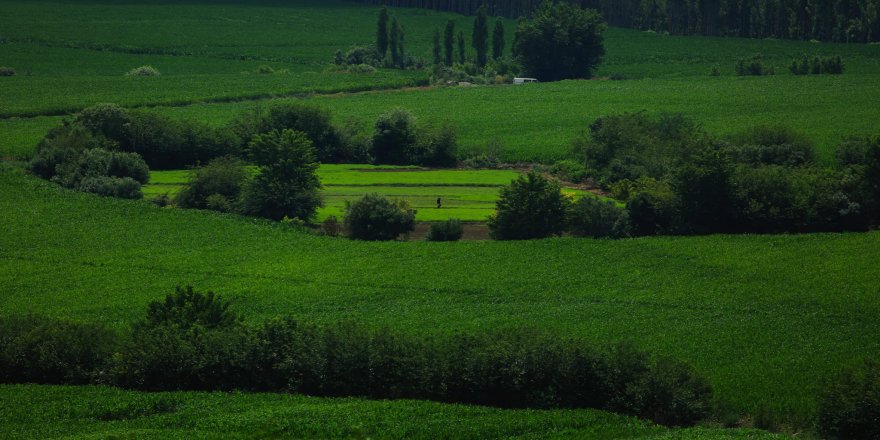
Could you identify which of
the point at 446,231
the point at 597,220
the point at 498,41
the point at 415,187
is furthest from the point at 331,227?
the point at 498,41

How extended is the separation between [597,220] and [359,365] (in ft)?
101

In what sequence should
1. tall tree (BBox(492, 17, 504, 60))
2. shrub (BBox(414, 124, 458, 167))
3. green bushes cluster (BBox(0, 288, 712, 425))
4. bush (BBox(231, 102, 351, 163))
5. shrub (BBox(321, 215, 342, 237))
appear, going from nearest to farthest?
green bushes cluster (BBox(0, 288, 712, 425)) → shrub (BBox(321, 215, 342, 237)) → bush (BBox(231, 102, 351, 163)) → shrub (BBox(414, 124, 458, 167)) → tall tree (BBox(492, 17, 504, 60))

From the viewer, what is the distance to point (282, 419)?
46188 mm

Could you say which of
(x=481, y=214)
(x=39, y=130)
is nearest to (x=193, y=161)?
(x=39, y=130)

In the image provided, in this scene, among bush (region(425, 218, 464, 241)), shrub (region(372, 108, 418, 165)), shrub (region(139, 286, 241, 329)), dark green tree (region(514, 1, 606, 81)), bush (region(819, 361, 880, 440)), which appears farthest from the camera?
dark green tree (region(514, 1, 606, 81))

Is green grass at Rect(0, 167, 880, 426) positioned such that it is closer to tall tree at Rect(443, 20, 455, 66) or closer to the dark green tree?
the dark green tree

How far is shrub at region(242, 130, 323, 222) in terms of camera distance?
85.6 metres

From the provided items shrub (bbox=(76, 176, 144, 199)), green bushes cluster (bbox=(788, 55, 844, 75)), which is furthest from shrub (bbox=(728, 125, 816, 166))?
green bushes cluster (bbox=(788, 55, 844, 75))

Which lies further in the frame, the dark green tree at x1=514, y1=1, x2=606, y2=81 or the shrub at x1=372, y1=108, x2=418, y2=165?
the dark green tree at x1=514, y1=1, x2=606, y2=81

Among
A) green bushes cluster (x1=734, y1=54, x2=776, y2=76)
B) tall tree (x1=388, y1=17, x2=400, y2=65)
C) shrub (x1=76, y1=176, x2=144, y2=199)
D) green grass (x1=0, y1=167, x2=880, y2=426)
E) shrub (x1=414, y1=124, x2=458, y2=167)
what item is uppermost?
tall tree (x1=388, y1=17, x2=400, y2=65)

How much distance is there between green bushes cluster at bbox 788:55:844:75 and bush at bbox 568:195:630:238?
266 ft

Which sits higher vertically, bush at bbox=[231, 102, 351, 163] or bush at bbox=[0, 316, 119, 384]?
bush at bbox=[231, 102, 351, 163]

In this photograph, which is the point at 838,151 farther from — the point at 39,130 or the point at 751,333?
the point at 39,130

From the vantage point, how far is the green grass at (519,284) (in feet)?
187
